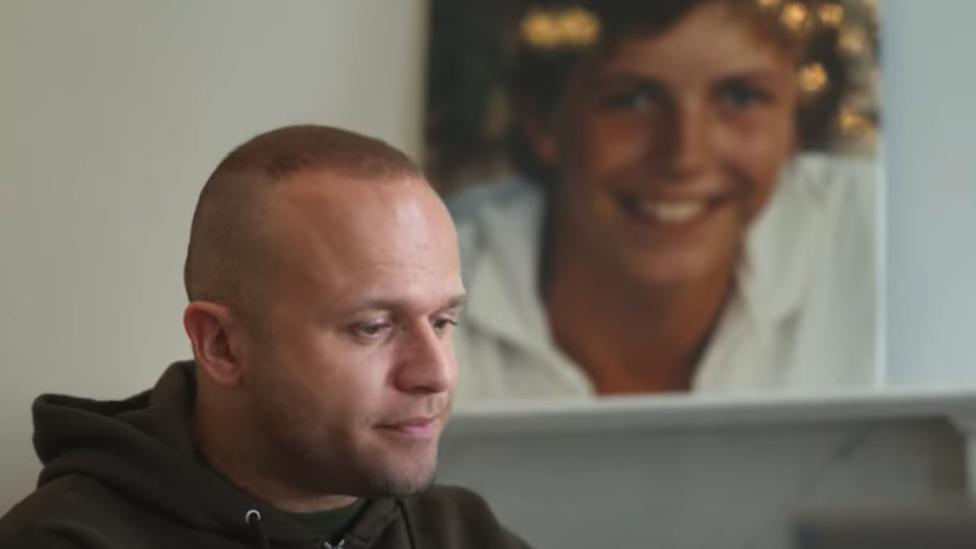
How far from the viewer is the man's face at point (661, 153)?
1.59 metres

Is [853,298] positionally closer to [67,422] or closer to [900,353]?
[900,353]

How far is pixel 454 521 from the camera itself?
4.41 feet

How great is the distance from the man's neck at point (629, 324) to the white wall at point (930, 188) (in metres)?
0.24

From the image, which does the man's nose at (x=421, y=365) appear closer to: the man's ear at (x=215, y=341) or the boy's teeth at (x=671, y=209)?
the man's ear at (x=215, y=341)

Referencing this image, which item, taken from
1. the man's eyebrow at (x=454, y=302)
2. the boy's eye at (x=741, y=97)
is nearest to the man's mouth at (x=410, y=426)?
the man's eyebrow at (x=454, y=302)

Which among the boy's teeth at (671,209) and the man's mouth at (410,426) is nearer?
the man's mouth at (410,426)

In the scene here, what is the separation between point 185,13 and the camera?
1.52 meters

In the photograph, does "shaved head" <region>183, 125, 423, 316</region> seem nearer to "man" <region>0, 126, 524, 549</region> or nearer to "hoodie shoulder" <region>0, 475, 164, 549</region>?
"man" <region>0, 126, 524, 549</region>

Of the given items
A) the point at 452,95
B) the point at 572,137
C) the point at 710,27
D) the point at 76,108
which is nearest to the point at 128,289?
the point at 76,108

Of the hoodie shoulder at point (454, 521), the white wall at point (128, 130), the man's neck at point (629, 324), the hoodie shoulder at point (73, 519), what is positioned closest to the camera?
the hoodie shoulder at point (73, 519)

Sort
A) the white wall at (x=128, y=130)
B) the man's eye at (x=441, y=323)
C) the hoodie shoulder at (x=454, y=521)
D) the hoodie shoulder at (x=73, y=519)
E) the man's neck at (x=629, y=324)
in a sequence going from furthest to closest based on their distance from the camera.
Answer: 1. the man's neck at (x=629, y=324)
2. the white wall at (x=128, y=130)
3. the hoodie shoulder at (x=454, y=521)
4. the man's eye at (x=441, y=323)
5. the hoodie shoulder at (x=73, y=519)

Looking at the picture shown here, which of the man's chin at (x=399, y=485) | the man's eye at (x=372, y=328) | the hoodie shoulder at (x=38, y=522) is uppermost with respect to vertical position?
the man's eye at (x=372, y=328)

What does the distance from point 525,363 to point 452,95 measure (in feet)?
1.13

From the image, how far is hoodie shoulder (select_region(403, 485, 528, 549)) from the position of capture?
1.31 meters
